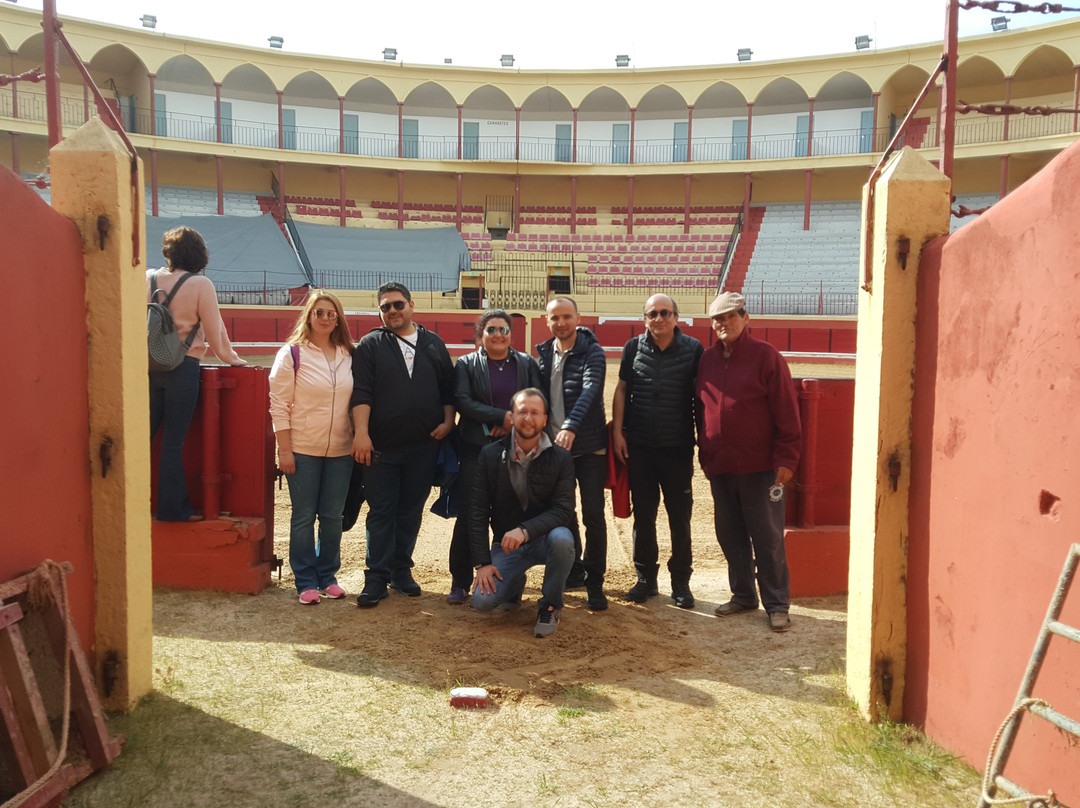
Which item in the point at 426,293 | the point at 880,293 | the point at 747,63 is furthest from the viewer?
the point at 747,63

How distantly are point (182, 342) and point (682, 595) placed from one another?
123 inches

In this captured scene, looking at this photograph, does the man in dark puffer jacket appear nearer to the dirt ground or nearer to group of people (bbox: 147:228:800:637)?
group of people (bbox: 147:228:800:637)

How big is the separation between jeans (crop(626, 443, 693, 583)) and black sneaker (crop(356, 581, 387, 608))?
1.51 metres

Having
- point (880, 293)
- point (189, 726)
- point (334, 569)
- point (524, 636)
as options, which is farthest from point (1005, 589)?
point (334, 569)

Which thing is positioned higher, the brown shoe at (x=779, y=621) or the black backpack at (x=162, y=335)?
the black backpack at (x=162, y=335)

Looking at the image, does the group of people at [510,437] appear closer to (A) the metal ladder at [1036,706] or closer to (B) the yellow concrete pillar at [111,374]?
(B) the yellow concrete pillar at [111,374]

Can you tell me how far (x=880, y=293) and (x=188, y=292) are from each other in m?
3.42

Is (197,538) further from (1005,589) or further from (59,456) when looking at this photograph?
(1005,589)

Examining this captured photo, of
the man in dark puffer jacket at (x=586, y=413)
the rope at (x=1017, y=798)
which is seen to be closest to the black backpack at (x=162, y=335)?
the man in dark puffer jacket at (x=586, y=413)

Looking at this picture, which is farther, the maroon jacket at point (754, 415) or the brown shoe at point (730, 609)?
the brown shoe at point (730, 609)

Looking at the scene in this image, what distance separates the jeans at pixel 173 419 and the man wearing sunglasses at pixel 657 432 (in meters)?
2.39

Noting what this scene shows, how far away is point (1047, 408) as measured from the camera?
7.95ft

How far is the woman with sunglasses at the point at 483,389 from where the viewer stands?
4734mm

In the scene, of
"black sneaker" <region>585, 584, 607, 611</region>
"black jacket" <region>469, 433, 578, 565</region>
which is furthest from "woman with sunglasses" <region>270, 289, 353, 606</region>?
"black sneaker" <region>585, 584, 607, 611</region>
